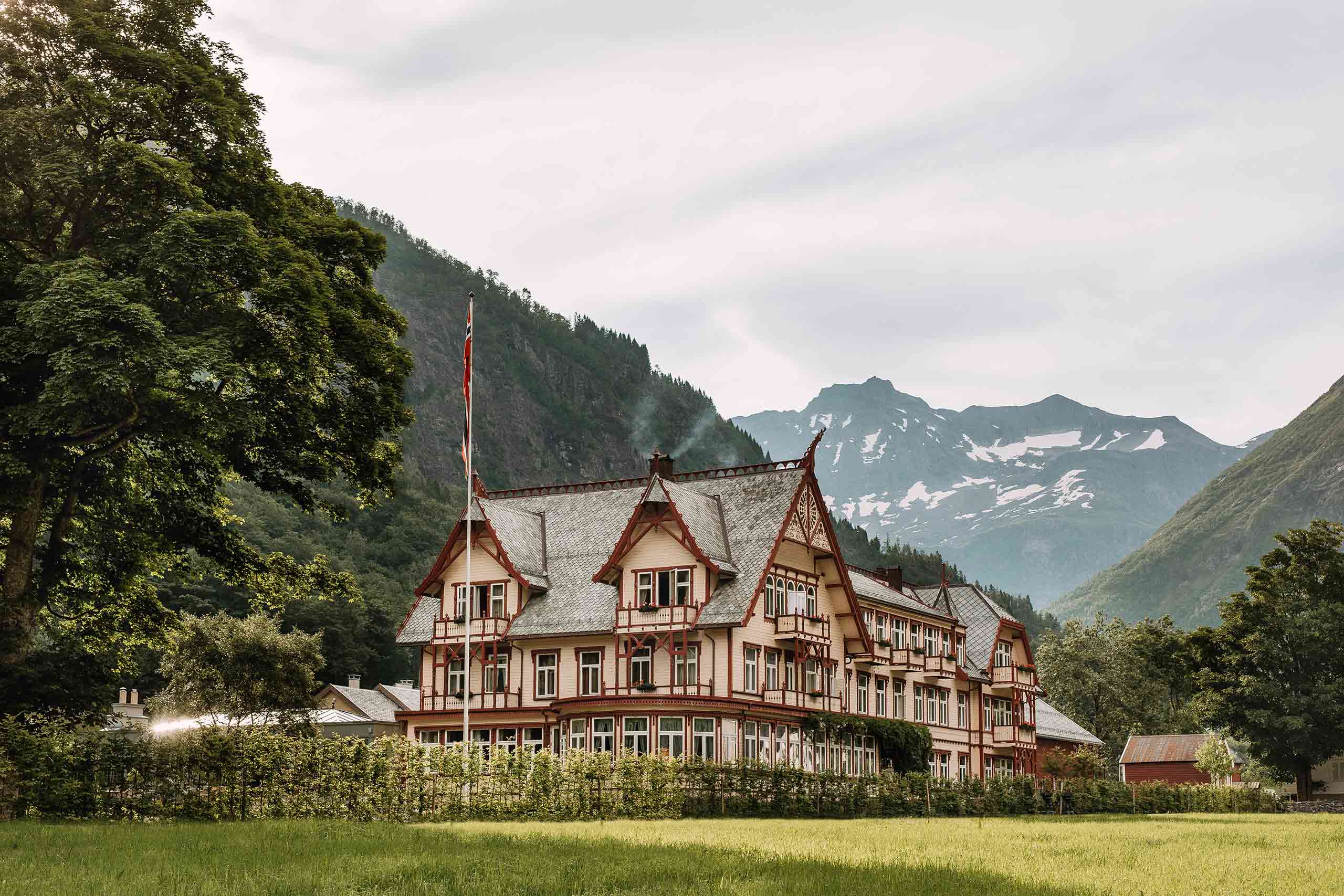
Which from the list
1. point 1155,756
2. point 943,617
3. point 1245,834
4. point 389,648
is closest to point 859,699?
point 943,617

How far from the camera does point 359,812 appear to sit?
32.9 metres

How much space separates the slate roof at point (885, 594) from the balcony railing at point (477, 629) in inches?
689

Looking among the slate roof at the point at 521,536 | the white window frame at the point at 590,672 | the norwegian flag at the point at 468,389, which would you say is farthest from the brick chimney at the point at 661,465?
the norwegian flag at the point at 468,389

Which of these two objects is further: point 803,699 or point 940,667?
point 940,667

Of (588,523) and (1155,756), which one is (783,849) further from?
(1155,756)

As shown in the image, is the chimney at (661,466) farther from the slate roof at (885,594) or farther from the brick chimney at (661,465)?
the slate roof at (885,594)

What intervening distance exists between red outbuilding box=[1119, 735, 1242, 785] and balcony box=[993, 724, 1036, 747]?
92.8ft

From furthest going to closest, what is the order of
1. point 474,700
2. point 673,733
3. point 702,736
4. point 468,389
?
point 474,700, point 702,736, point 673,733, point 468,389

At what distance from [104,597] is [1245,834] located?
29.7 meters

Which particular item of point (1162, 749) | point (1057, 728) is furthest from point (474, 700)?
point (1162, 749)

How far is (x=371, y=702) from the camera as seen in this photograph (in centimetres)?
9512

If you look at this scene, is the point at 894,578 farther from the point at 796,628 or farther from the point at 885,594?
the point at 796,628

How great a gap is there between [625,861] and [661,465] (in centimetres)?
4536

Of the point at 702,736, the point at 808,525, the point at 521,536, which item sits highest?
the point at 808,525
